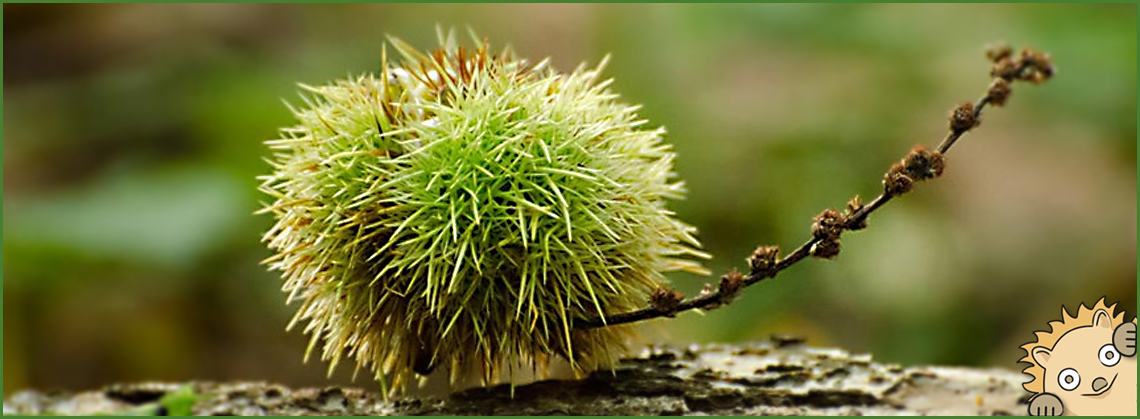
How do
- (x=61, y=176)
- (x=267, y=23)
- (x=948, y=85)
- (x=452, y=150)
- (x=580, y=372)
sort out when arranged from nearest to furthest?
1. (x=452, y=150)
2. (x=580, y=372)
3. (x=948, y=85)
4. (x=61, y=176)
5. (x=267, y=23)

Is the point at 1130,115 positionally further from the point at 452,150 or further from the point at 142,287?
the point at 142,287

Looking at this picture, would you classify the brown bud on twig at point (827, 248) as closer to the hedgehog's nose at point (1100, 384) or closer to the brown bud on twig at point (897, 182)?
the brown bud on twig at point (897, 182)

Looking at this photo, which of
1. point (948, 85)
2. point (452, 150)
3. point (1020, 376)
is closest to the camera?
point (452, 150)

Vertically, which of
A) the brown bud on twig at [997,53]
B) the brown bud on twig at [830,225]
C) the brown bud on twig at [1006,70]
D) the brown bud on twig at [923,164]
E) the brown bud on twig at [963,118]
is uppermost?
the brown bud on twig at [997,53]

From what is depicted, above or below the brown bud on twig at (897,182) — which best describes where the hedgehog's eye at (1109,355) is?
below

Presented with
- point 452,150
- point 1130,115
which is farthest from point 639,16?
point 452,150

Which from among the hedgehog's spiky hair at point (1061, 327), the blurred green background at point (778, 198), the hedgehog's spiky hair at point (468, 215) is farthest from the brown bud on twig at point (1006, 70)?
the blurred green background at point (778, 198)

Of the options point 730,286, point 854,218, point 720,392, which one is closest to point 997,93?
point 854,218
